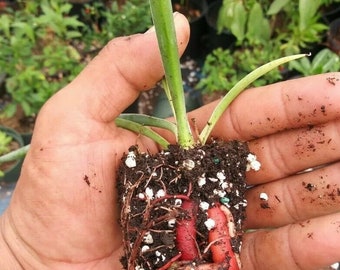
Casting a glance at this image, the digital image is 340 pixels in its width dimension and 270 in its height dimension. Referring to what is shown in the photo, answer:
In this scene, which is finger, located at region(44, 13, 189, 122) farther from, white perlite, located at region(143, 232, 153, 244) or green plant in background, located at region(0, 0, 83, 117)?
green plant in background, located at region(0, 0, 83, 117)

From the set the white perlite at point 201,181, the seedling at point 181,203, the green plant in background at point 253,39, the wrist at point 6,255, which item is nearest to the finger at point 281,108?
the seedling at point 181,203

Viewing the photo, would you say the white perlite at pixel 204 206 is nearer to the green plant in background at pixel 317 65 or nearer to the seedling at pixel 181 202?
the seedling at pixel 181 202

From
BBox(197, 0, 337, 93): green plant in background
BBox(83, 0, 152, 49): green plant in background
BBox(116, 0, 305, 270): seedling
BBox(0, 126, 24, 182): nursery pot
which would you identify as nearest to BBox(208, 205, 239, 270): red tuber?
BBox(116, 0, 305, 270): seedling

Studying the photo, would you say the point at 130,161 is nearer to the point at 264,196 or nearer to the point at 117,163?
the point at 117,163

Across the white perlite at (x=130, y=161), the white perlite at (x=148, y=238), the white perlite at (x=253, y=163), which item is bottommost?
the white perlite at (x=148, y=238)

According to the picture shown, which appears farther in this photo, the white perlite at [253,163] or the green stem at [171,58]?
the white perlite at [253,163]

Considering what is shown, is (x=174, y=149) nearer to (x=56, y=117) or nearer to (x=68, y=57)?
(x=56, y=117)

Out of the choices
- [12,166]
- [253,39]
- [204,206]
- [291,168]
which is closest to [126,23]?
[253,39]
